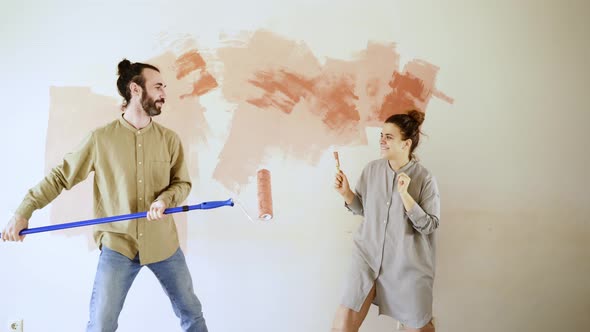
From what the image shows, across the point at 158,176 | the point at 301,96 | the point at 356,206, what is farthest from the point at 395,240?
the point at 158,176

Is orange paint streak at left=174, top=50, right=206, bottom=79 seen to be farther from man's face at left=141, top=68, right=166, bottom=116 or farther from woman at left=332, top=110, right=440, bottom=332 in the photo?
woman at left=332, top=110, right=440, bottom=332

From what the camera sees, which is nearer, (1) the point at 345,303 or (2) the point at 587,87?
(1) the point at 345,303

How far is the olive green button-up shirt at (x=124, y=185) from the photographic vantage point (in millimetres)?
1765

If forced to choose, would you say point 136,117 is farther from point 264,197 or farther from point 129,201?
point 264,197

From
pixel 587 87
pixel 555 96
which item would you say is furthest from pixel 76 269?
pixel 587 87

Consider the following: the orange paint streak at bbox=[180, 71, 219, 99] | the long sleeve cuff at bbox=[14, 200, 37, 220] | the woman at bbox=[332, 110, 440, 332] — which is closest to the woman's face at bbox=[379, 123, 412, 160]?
the woman at bbox=[332, 110, 440, 332]

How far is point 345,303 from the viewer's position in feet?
6.25

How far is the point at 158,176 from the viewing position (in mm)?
1860

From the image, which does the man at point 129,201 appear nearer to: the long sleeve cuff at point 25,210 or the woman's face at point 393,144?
the long sleeve cuff at point 25,210

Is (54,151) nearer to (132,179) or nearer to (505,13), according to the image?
(132,179)

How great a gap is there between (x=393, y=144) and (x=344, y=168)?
30cm

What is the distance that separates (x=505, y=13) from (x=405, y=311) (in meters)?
1.58

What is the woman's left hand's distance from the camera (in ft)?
5.94

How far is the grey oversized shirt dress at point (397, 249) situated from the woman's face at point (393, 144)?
0.05 metres
